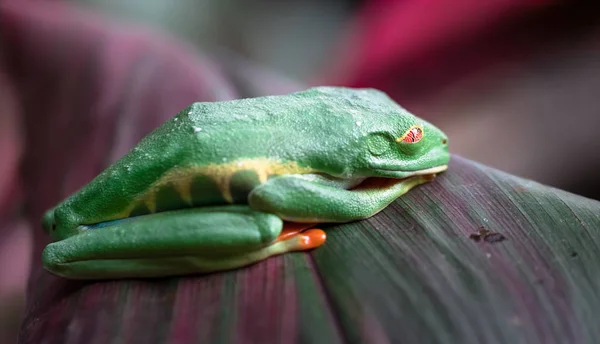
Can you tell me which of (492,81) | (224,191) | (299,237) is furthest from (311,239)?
(492,81)

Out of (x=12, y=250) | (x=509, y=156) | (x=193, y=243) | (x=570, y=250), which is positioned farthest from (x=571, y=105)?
(x=12, y=250)

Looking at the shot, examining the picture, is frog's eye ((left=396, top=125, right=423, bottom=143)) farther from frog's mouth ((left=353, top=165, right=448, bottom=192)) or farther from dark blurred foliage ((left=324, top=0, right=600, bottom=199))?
dark blurred foliage ((left=324, top=0, right=600, bottom=199))

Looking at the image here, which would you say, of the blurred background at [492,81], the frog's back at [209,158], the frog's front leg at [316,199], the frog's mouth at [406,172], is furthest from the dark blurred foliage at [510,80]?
the frog's back at [209,158]

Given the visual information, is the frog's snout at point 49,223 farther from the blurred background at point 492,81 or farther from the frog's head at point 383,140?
the blurred background at point 492,81

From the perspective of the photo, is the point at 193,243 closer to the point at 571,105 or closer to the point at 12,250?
the point at 12,250

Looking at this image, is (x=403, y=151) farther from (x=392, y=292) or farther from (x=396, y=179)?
(x=392, y=292)

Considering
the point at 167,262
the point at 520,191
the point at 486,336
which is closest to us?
the point at 486,336

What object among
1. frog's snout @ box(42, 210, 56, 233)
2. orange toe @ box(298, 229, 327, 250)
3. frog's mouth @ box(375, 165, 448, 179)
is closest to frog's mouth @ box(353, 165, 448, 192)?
frog's mouth @ box(375, 165, 448, 179)
